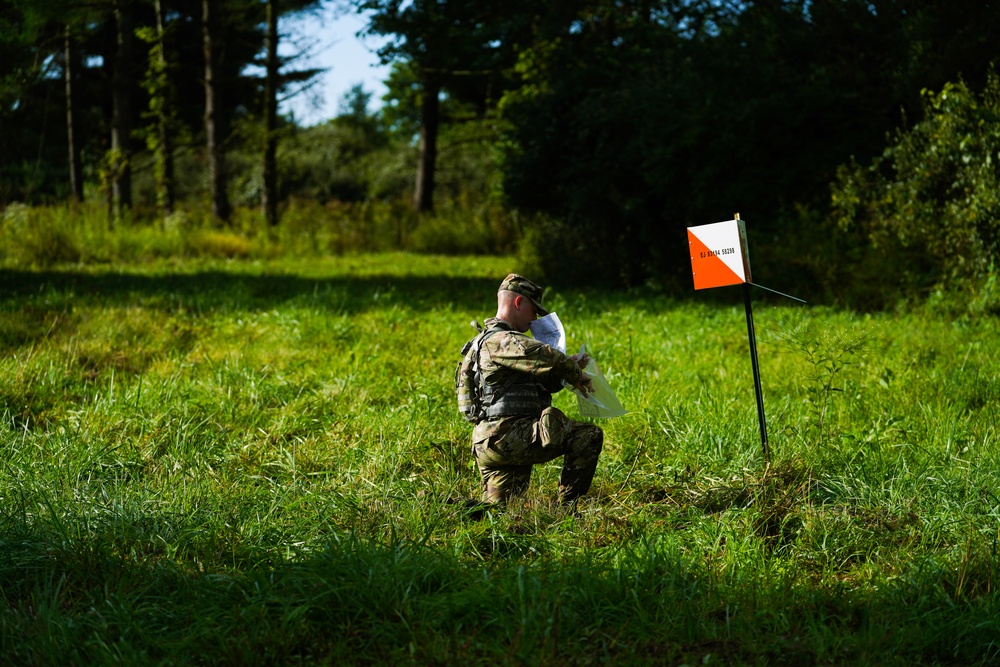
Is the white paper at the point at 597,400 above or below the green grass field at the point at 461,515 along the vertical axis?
above

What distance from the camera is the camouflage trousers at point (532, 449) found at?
4.28 metres

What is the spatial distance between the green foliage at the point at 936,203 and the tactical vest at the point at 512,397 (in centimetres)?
685

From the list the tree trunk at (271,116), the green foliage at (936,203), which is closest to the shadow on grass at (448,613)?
the green foliage at (936,203)

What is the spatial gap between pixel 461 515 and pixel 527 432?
1.66 feet

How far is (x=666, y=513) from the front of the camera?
177 inches

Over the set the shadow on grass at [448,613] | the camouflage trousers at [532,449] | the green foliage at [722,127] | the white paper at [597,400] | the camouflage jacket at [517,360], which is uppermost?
the green foliage at [722,127]

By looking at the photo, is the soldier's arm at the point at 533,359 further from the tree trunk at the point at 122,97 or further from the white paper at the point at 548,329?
the tree trunk at the point at 122,97

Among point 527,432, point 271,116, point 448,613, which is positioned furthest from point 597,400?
point 271,116

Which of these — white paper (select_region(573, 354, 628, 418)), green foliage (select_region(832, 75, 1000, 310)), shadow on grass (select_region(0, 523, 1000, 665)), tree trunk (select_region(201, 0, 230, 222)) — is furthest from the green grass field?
tree trunk (select_region(201, 0, 230, 222))

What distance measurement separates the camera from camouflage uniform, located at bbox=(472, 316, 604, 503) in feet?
13.9

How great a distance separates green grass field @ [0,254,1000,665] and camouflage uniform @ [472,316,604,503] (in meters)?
0.18

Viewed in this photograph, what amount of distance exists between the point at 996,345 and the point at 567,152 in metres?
8.52

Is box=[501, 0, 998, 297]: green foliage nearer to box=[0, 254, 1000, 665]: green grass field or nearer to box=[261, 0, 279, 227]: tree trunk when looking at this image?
box=[0, 254, 1000, 665]: green grass field

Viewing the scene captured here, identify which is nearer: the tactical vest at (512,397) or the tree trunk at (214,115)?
the tactical vest at (512,397)
